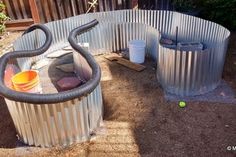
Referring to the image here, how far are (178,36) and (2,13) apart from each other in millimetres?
Result: 5586

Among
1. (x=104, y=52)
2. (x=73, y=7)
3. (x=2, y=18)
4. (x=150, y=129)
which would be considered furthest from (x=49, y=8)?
(x=150, y=129)

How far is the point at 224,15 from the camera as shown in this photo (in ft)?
25.8

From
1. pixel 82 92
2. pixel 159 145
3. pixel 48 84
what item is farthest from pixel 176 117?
pixel 48 84

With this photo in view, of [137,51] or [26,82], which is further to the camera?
[137,51]

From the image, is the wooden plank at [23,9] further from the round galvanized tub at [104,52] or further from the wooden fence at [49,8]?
the round galvanized tub at [104,52]

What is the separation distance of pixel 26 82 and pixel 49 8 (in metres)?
4.52

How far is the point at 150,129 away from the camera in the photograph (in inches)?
197

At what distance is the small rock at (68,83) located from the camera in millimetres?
6312

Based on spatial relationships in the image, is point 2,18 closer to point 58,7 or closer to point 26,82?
point 58,7

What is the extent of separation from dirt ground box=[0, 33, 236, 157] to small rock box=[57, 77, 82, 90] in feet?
2.39

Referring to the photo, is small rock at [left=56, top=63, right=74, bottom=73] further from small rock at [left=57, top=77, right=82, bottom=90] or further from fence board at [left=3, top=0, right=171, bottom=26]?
fence board at [left=3, top=0, right=171, bottom=26]

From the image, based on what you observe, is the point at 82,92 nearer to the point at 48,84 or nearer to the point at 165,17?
the point at 48,84

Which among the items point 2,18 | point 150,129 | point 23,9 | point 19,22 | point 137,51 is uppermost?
point 23,9

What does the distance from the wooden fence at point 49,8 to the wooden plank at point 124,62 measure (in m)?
2.46
